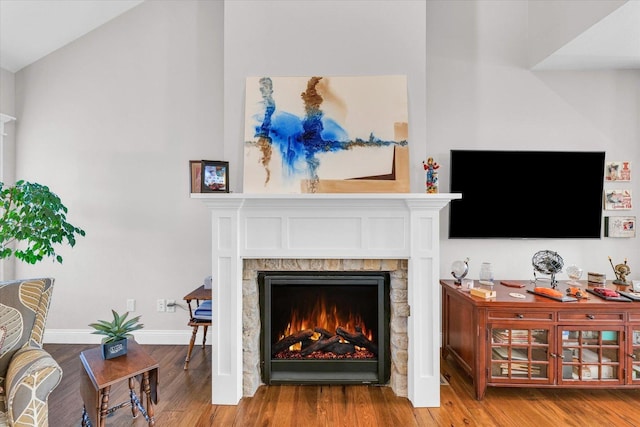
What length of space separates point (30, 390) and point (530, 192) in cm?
358

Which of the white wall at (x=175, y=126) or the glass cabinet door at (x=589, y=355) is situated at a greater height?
the white wall at (x=175, y=126)

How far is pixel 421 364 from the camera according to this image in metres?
2.33

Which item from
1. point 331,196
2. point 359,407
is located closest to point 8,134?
point 331,196

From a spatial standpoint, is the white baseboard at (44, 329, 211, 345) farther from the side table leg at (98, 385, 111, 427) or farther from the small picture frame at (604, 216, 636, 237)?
the small picture frame at (604, 216, 636, 237)

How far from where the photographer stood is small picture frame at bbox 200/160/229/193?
7.66ft

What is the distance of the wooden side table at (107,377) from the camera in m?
1.71

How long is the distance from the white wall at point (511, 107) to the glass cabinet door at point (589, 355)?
768mm

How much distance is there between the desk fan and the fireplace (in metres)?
1.32

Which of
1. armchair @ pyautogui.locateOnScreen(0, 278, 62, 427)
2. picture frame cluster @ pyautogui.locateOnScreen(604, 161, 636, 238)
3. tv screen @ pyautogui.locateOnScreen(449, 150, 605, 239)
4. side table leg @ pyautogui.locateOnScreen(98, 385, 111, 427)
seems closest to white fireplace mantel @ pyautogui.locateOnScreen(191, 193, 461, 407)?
side table leg @ pyautogui.locateOnScreen(98, 385, 111, 427)

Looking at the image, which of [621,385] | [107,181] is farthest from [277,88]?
[621,385]

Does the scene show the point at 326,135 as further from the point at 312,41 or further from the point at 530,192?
the point at 530,192

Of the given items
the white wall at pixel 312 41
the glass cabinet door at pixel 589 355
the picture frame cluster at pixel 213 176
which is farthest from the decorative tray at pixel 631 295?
the picture frame cluster at pixel 213 176

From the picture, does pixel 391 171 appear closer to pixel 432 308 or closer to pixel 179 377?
pixel 432 308

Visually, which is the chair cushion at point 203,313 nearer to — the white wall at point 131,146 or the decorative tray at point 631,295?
the white wall at point 131,146
